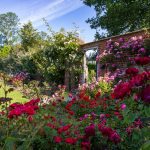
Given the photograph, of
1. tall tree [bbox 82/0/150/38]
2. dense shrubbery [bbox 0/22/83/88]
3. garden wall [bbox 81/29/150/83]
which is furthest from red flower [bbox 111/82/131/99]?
tall tree [bbox 82/0/150/38]

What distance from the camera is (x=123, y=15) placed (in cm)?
2911

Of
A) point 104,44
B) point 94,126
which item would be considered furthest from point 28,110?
point 104,44

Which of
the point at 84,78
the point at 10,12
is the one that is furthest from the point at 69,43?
the point at 10,12

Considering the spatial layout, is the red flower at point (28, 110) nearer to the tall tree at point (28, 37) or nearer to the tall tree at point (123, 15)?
the tall tree at point (123, 15)

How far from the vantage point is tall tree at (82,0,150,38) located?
28875 millimetres

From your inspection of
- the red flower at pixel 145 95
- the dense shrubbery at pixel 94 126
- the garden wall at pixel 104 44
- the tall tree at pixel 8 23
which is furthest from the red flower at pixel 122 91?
the tall tree at pixel 8 23

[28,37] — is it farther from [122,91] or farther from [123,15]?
[122,91]

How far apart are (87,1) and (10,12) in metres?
76.6

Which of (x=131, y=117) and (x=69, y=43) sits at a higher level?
(x=69, y=43)

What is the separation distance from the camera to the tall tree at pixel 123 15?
28875mm

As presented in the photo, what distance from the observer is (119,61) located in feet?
61.0

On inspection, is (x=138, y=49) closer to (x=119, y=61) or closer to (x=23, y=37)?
(x=119, y=61)

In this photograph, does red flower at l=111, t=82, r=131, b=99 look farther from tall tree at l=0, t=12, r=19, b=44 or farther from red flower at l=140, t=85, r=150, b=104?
tall tree at l=0, t=12, r=19, b=44

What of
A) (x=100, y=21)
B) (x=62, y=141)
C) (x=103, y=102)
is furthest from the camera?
(x=100, y=21)
